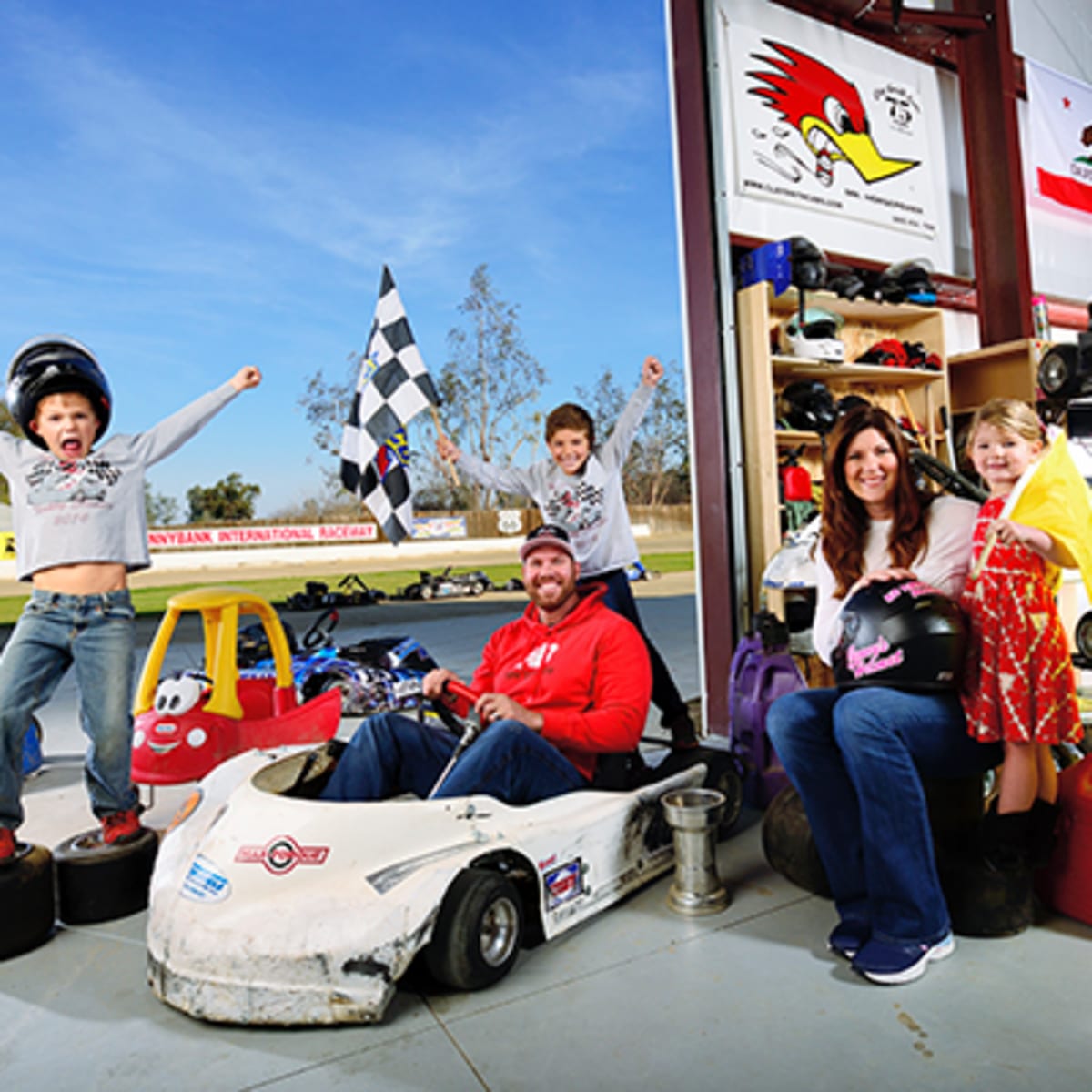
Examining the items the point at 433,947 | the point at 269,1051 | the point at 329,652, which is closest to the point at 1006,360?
the point at 329,652

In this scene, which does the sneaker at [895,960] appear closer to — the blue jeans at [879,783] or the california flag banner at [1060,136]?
the blue jeans at [879,783]

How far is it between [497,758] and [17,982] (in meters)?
1.21

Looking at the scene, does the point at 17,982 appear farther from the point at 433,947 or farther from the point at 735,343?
the point at 735,343

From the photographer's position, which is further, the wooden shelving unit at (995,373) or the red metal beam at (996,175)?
the red metal beam at (996,175)

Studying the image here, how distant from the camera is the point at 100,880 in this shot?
2.35m

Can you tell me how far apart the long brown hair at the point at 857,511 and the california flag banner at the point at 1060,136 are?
15.7 ft

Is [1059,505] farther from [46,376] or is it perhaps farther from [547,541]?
[46,376]

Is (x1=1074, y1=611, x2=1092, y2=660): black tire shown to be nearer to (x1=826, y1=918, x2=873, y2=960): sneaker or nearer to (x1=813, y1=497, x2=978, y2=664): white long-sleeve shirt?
(x1=813, y1=497, x2=978, y2=664): white long-sleeve shirt

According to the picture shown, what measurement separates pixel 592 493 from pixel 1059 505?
1773 mm

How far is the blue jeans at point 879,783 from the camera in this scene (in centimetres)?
194

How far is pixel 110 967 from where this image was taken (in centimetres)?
210

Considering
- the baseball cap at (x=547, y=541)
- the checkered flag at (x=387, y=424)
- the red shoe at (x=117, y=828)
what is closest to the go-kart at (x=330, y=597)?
the checkered flag at (x=387, y=424)

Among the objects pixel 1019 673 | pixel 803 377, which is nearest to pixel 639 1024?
pixel 1019 673

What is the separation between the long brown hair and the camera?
7.16 feet
